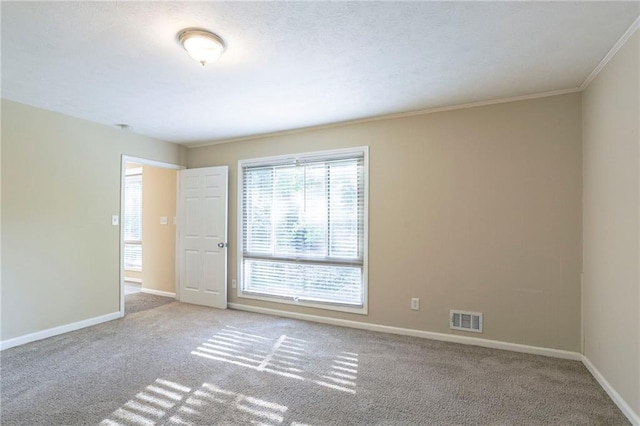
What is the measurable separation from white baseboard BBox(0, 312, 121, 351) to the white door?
1070mm

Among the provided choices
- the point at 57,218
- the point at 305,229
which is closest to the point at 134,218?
the point at 57,218

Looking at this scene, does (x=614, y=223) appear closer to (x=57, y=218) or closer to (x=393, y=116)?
(x=393, y=116)

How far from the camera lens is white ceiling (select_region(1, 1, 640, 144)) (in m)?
1.85

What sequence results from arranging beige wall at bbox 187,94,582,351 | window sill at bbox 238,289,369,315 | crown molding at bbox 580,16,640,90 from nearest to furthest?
1. crown molding at bbox 580,16,640,90
2. beige wall at bbox 187,94,582,351
3. window sill at bbox 238,289,369,315

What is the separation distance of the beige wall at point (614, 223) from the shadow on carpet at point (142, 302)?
515 centimetres

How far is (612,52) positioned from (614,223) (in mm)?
1219

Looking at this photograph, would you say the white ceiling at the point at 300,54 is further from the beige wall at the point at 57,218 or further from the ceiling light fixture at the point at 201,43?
the beige wall at the point at 57,218

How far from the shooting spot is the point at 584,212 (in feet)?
9.41

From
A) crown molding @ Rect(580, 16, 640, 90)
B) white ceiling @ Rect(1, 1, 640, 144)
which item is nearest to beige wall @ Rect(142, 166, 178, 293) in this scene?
white ceiling @ Rect(1, 1, 640, 144)

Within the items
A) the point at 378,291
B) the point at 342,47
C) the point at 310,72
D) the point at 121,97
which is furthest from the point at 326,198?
the point at 121,97

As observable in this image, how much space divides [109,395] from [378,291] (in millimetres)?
2661

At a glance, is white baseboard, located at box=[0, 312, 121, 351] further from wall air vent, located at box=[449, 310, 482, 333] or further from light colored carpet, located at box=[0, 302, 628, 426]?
wall air vent, located at box=[449, 310, 482, 333]

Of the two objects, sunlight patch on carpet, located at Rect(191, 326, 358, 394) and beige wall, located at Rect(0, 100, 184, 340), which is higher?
beige wall, located at Rect(0, 100, 184, 340)

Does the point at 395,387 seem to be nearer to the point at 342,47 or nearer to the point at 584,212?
the point at 584,212
